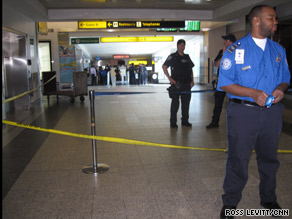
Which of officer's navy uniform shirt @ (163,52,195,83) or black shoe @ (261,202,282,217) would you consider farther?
officer's navy uniform shirt @ (163,52,195,83)

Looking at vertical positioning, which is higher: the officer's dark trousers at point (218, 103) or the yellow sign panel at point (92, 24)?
the yellow sign panel at point (92, 24)

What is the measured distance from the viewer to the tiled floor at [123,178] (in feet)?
8.19

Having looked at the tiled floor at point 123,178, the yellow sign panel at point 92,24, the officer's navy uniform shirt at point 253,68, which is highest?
the yellow sign panel at point 92,24

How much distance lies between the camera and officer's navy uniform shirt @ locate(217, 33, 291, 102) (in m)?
2.08

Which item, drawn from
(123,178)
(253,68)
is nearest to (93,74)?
(123,178)

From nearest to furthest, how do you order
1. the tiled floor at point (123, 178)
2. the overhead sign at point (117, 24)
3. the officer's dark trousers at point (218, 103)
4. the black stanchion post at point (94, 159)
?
the tiled floor at point (123, 178) → the black stanchion post at point (94, 159) → the officer's dark trousers at point (218, 103) → the overhead sign at point (117, 24)

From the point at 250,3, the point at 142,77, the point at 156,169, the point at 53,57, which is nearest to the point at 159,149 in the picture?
the point at 156,169

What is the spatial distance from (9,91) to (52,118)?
3004mm

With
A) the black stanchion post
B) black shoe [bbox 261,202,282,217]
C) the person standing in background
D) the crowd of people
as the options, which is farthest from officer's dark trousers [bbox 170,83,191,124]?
the person standing in background

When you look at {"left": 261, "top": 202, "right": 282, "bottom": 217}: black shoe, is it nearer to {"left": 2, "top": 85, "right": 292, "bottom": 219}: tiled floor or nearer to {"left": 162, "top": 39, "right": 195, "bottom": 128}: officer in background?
{"left": 2, "top": 85, "right": 292, "bottom": 219}: tiled floor

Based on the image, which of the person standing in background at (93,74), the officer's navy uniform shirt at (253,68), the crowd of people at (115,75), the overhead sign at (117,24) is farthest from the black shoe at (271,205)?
the person standing in background at (93,74)

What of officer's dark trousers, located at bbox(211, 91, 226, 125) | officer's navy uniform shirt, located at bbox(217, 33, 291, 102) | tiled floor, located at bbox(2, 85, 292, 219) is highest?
officer's navy uniform shirt, located at bbox(217, 33, 291, 102)

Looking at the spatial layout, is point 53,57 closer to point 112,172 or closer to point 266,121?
point 112,172

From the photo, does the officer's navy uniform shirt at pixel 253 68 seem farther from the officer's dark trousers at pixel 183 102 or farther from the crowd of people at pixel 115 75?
the crowd of people at pixel 115 75
